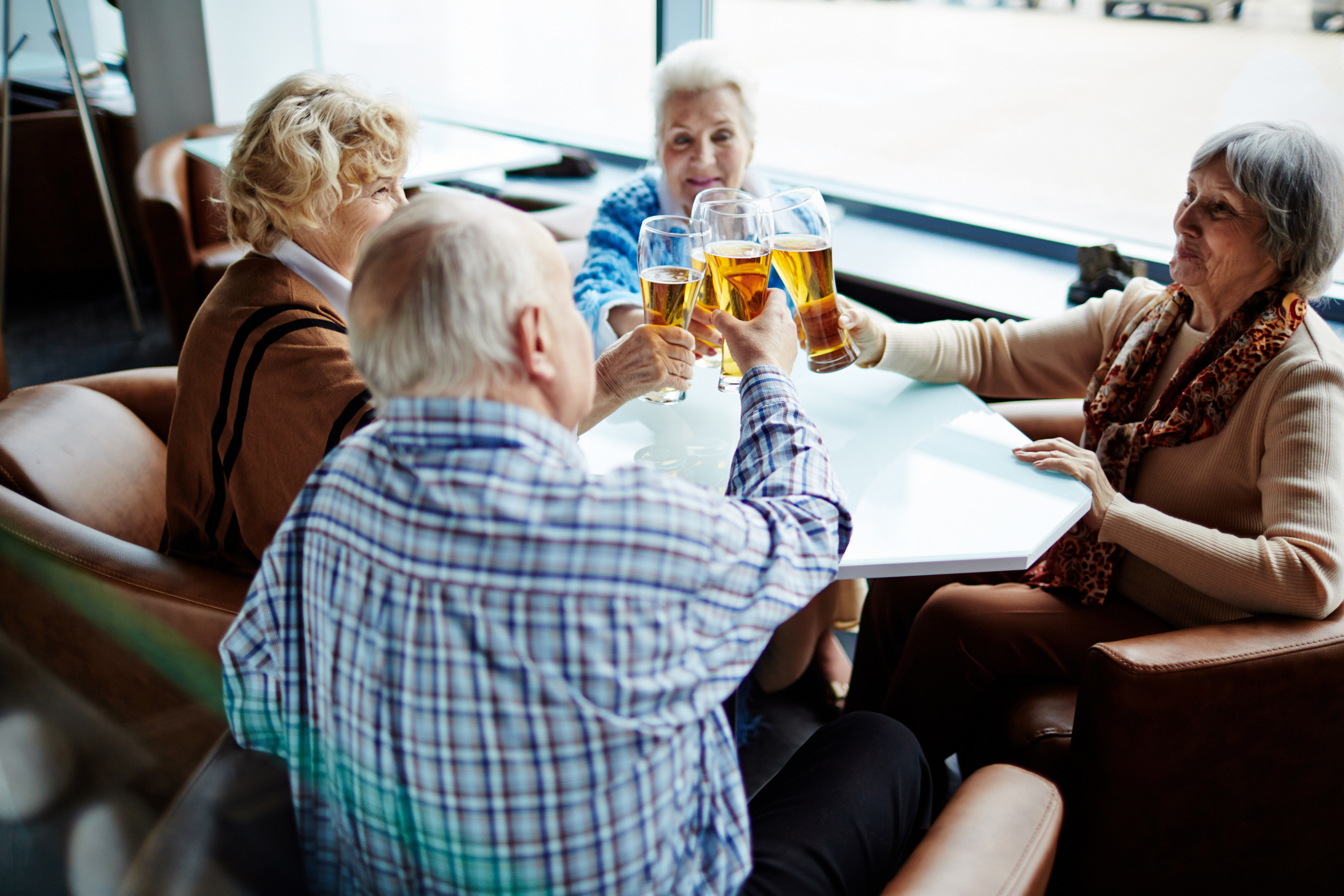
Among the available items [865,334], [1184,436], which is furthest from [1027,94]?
[1184,436]

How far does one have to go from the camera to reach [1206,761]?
1384 mm

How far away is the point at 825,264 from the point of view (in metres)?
1.49

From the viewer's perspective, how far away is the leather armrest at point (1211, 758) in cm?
133

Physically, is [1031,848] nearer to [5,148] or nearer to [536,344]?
[536,344]

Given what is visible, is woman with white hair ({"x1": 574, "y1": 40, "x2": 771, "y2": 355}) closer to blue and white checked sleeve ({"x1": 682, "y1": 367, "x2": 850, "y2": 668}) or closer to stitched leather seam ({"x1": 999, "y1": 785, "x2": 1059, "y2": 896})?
blue and white checked sleeve ({"x1": 682, "y1": 367, "x2": 850, "y2": 668})

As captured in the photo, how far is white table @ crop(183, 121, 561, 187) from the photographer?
3.37 metres

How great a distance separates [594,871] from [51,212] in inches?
203

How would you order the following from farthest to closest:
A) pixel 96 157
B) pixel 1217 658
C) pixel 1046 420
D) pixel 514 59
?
pixel 514 59 → pixel 96 157 → pixel 1046 420 → pixel 1217 658

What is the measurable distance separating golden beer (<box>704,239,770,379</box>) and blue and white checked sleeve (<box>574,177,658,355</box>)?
70cm

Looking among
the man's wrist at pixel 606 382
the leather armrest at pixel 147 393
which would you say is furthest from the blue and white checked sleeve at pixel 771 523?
the leather armrest at pixel 147 393

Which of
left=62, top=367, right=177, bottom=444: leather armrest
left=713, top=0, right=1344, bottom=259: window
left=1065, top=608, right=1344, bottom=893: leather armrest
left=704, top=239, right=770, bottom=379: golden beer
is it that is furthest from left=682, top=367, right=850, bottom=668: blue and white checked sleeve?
left=713, top=0, right=1344, bottom=259: window

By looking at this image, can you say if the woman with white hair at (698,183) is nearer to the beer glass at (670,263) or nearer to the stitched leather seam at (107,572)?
the beer glass at (670,263)

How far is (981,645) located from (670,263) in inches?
34.1

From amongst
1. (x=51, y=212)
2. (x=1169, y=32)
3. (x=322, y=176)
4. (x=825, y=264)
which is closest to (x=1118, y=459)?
(x=825, y=264)
